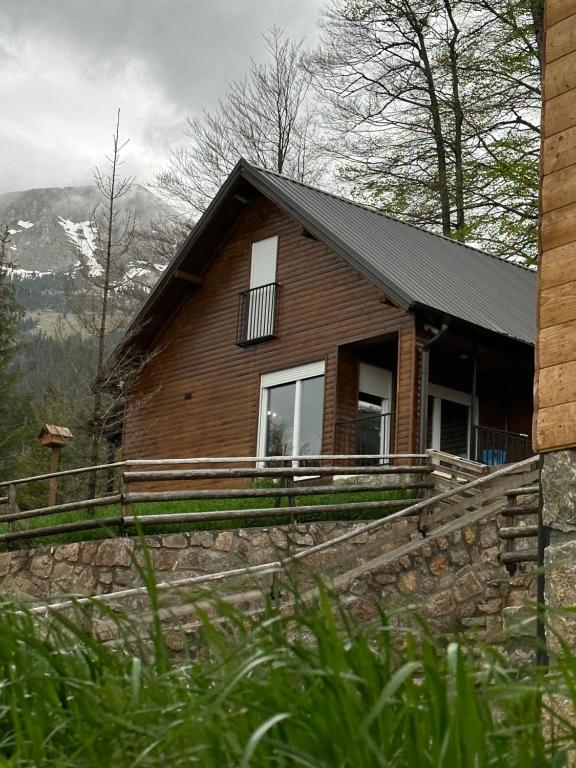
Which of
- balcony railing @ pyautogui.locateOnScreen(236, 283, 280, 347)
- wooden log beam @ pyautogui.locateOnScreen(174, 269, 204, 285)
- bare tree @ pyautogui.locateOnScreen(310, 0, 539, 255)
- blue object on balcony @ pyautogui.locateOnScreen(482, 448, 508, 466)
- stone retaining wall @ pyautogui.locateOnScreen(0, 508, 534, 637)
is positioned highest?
bare tree @ pyautogui.locateOnScreen(310, 0, 539, 255)

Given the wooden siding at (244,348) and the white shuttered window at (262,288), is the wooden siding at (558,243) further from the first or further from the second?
the white shuttered window at (262,288)

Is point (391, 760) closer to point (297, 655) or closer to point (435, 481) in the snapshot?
point (297, 655)

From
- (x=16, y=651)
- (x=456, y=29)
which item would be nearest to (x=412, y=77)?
(x=456, y=29)

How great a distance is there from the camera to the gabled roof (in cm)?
1696

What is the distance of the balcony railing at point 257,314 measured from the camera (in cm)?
1878

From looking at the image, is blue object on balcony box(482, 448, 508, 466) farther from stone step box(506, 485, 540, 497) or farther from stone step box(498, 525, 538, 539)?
stone step box(498, 525, 538, 539)

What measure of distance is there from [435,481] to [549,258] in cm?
863

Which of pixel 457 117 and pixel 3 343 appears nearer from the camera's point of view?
pixel 457 117

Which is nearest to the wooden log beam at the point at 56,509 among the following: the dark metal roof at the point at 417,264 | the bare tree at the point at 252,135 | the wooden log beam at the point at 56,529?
the wooden log beam at the point at 56,529

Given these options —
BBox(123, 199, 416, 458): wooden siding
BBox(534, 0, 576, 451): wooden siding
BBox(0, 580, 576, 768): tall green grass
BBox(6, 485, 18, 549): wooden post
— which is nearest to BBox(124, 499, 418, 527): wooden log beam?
BBox(6, 485, 18, 549): wooden post

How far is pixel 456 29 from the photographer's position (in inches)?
1054

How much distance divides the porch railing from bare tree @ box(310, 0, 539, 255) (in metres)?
9.21

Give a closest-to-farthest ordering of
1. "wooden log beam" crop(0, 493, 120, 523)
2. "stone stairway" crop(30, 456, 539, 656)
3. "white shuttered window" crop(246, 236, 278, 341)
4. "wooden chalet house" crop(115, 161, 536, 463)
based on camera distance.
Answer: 1. "stone stairway" crop(30, 456, 539, 656)
2. "wooden log beam" crop(0, 493, 120, 523)
3. "wooden chalet house" crop(115, 161, 536, 463)
4. "white shuttered window" crop(246, 236, 278, 341)

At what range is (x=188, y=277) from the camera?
20.0 m
